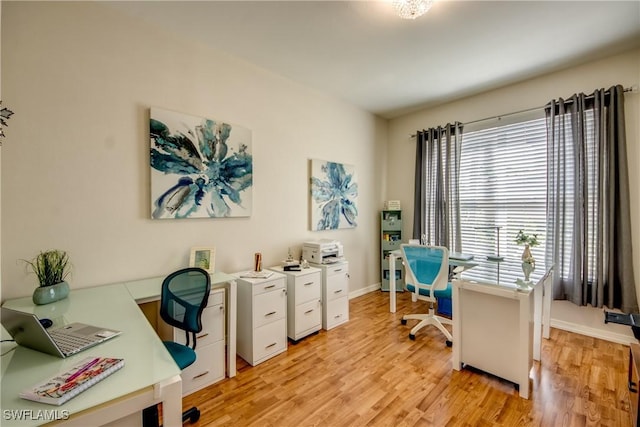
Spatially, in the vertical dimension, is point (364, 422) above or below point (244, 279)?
below

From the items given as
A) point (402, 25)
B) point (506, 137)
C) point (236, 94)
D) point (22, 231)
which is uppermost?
point (402, 25)

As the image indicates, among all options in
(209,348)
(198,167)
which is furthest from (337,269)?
(198,167)

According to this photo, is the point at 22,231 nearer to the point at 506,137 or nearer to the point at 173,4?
the point at 173,4

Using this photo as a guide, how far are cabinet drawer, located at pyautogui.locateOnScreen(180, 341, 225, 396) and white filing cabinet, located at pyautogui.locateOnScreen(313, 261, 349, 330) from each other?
121cm

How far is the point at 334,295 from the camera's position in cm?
311

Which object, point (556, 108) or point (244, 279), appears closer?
point (244, 279)

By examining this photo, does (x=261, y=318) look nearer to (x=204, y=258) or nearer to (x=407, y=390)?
(x=204, y=258)

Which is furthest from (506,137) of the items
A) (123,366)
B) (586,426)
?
(123,366)

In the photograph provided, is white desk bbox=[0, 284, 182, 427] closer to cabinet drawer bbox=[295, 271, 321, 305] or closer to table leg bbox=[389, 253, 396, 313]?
cabinet drawer bbox=[295, 271, 321, 305]

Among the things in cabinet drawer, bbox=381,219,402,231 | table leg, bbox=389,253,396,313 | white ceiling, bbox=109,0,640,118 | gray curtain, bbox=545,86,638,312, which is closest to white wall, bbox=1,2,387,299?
white ceiling, bbox=109,0,640,118

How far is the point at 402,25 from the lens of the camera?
229 cm

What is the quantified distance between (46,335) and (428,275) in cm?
274

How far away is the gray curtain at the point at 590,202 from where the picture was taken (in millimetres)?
2615

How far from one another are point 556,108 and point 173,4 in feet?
12.5
